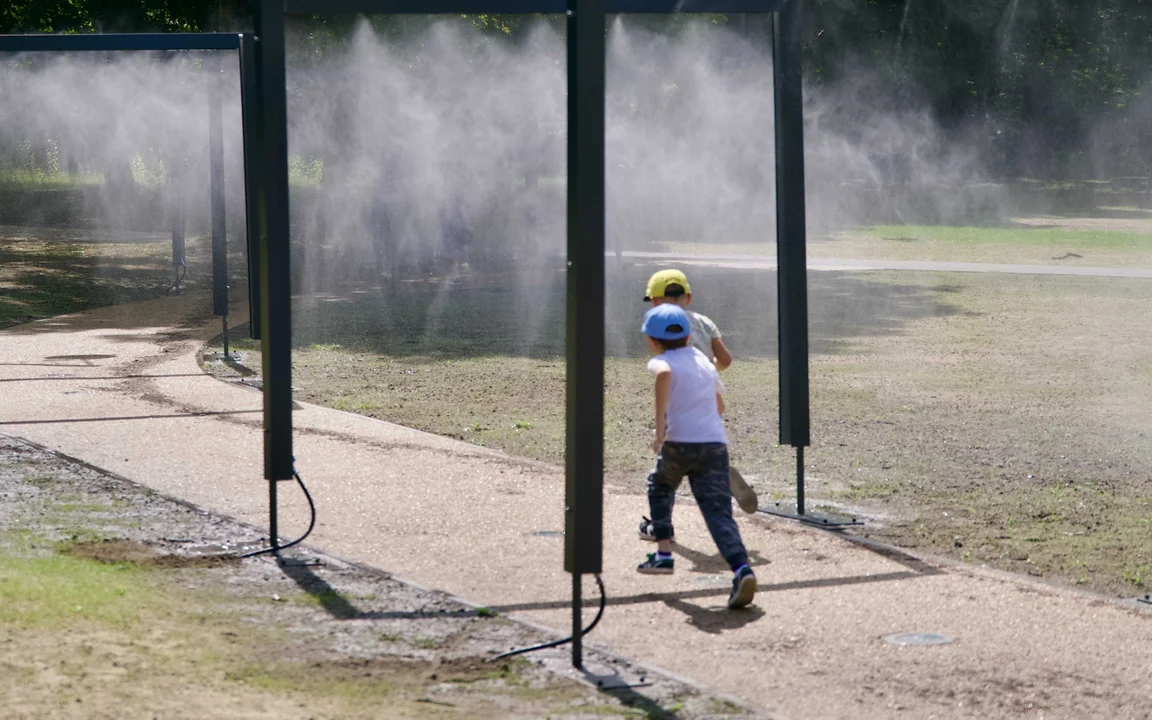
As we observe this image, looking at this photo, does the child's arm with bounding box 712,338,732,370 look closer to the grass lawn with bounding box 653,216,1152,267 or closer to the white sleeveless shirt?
the white sleeveless shirt

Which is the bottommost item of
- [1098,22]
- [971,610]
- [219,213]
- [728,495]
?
[971,610]

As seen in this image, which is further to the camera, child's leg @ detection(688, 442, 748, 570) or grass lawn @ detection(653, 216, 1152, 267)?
grass lawn @ detection(653, 216, 1152, 267)

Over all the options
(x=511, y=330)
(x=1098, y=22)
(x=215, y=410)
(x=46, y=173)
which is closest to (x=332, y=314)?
(x=511, y=330)

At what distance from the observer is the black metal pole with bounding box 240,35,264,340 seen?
616 centimetres

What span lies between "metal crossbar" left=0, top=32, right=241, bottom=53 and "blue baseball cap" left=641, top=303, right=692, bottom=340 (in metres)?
6.30

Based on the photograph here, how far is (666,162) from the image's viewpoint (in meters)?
28.6

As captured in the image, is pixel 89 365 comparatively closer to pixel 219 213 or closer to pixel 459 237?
pixel 219 213

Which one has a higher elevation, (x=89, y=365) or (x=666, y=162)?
(x=666, y=162)

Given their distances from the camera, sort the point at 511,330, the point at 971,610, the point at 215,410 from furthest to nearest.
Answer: the point at 511,330
the point at 215,410
the point at 971,610

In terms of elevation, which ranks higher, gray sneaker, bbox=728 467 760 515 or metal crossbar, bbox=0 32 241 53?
metal crossbar, bbox=0 32 241 53

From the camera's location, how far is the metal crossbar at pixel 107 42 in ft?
36.3

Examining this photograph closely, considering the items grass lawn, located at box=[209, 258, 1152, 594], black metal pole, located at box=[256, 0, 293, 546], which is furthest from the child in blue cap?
black metal pole, located at box=[256, 0, 293, 546]

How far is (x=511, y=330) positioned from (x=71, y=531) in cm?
980

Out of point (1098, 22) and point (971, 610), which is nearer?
point (971, 610)
